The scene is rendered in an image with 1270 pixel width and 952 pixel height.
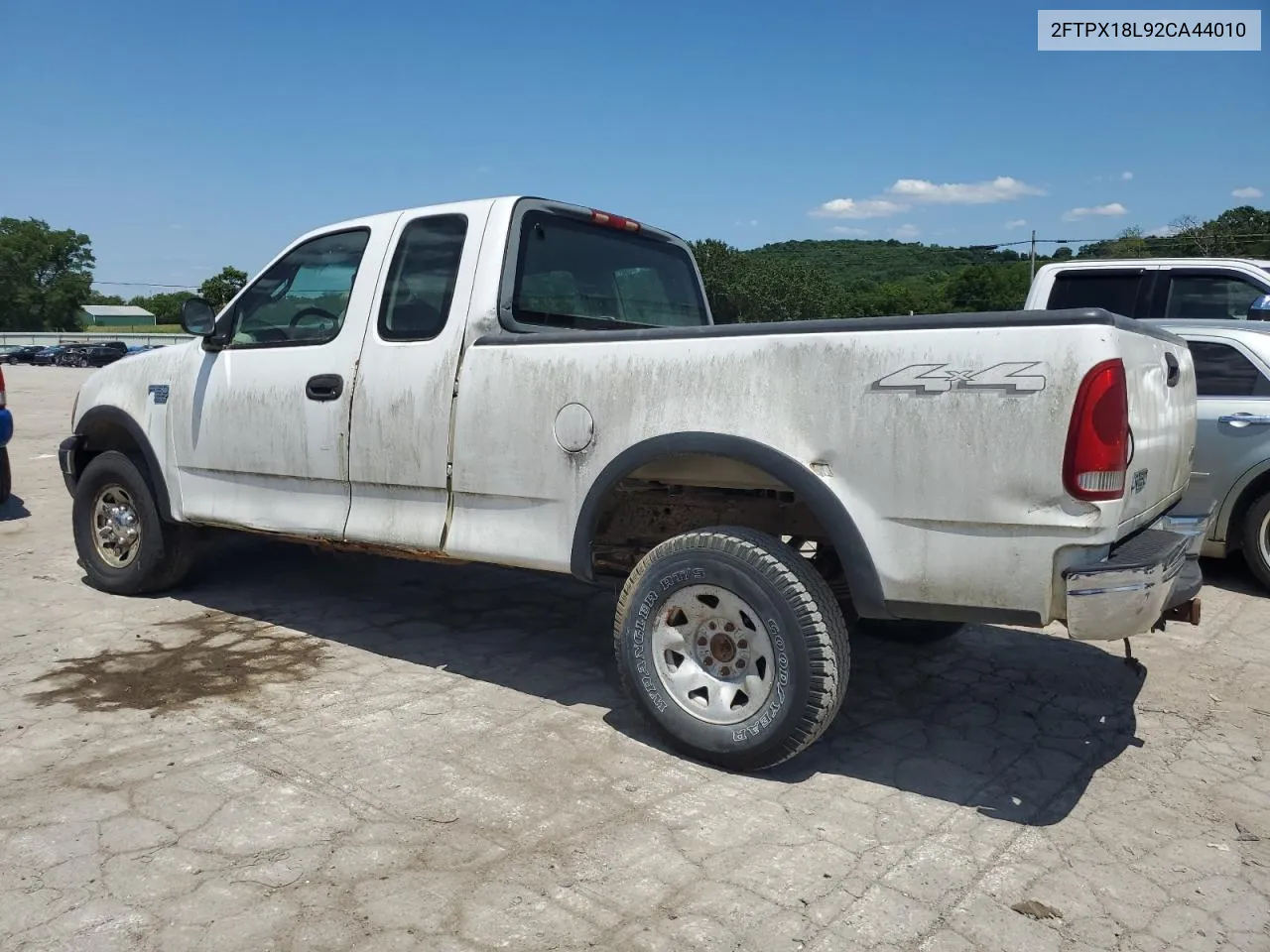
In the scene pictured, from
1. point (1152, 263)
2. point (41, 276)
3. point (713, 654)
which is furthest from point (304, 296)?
point (41, 276)

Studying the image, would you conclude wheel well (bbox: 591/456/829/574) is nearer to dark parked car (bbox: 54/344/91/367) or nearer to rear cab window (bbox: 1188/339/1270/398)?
rear cab window (bbox: 1188/339/1270/398)

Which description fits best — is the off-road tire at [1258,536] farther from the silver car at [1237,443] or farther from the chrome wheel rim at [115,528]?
the chrome wheel rim at [115,528]

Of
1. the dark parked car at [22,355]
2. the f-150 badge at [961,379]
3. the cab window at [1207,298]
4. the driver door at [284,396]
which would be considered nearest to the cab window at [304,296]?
the driver door at [284,396]

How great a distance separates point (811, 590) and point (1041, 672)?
80.9 inches

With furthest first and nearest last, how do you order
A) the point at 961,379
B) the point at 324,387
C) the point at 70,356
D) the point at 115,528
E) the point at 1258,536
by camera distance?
1. the point at 70,356
2. the point at 1258,536
3. the point at 115,528
4. the point at 324,387
5. the point at 961,379

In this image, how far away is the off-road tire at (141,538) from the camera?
566cm

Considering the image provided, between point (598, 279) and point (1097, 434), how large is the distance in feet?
8.60

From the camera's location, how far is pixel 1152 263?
7676 millimetres

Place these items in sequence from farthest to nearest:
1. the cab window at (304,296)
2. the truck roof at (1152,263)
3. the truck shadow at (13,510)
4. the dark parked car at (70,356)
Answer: the dark parked car at (70,356) → the truck shadow at (13,510) → the truck roof at (1152,263) → the cab window at (304,296)

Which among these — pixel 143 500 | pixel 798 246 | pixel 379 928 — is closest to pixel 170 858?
pixel 379 928

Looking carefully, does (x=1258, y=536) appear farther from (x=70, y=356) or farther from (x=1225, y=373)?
(x=70, y=356)

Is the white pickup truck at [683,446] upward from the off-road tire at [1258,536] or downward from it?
upward

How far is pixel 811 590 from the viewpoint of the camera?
3.41 m

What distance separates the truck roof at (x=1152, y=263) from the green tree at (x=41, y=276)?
352 feet
